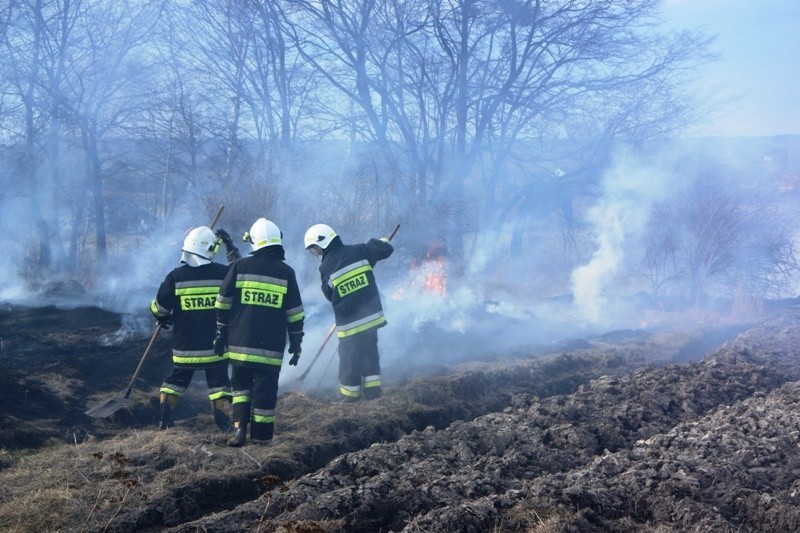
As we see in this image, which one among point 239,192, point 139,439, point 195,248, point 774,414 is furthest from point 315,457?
point 239,192

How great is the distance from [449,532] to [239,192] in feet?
34.5

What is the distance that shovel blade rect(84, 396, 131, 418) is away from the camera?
306 inches

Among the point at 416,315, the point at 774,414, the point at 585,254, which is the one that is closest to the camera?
the point at 774,414

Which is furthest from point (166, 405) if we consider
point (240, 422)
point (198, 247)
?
point (198, 247)

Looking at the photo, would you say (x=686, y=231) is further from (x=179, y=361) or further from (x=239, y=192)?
(x=179, y=361)

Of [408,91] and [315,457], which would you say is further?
[408,91]

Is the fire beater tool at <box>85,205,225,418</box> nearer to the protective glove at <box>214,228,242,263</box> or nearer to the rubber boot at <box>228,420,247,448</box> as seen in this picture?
the protective glove at <box>214,228,242,263</box>

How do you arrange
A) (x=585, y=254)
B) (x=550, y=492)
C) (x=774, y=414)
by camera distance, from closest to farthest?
1. (x=550, y=492)
2. (x=774, y=414)
3. (x=585, y=254)

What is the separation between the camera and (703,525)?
4730 millimetres

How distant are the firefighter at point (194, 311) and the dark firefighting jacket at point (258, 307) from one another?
0.42m

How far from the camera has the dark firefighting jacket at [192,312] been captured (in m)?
7.69

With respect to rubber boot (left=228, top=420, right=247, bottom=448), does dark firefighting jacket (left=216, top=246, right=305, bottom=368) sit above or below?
above

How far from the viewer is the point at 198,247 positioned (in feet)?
25.5

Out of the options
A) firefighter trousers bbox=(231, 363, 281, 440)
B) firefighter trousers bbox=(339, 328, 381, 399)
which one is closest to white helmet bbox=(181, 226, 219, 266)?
firefighter trousers bbox=(231, 363, 281, 440)
